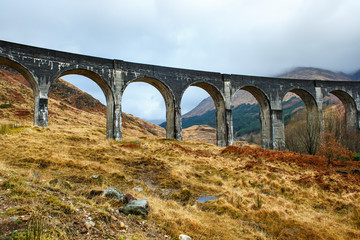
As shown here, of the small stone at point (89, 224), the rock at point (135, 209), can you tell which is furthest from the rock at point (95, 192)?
the small stone at point (89, 224)

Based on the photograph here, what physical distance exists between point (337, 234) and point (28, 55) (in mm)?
19293

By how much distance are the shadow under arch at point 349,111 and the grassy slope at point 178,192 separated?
54.6ft

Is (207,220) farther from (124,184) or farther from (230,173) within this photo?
(230,173)

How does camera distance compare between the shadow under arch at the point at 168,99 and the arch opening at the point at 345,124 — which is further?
the arch opening at the point at 345,124

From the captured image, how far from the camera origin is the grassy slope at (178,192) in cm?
426

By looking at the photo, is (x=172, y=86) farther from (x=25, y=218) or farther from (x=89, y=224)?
(x=25, y=218)

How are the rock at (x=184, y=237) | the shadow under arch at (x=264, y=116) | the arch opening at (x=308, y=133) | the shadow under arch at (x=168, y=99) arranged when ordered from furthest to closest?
the shadow under arch at (x=264, y=116), the arch opening at (x=308, y=133), the shadow under arch at (x=168, y=99), the rock at (x=184, y=237)

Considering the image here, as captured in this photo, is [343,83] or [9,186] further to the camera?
[343,83]

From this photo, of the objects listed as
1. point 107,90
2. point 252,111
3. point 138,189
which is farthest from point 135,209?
point 252,111

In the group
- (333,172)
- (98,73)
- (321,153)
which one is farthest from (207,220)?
(98,73)

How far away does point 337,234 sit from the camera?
5.39 m

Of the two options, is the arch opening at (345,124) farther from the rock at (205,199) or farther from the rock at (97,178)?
the rock at (97,178)

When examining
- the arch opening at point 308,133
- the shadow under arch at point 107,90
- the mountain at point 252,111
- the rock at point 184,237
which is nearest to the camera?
the rock at point 184,237

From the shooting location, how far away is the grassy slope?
168 inches
